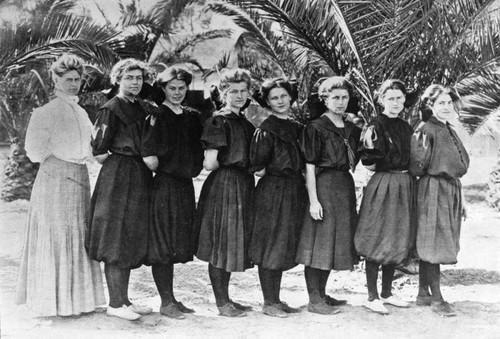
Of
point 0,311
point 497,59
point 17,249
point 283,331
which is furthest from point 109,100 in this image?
point 497,59

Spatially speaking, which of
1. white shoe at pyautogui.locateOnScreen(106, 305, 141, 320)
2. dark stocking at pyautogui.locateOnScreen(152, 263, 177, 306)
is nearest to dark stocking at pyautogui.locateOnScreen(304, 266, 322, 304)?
dark stocking at pyautogui.locateOnScreen(152, 263, 177, 306)

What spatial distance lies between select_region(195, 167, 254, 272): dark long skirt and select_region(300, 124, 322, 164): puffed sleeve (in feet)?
1.60

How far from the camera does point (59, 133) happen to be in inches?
165

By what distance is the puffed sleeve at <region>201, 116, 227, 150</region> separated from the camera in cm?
420

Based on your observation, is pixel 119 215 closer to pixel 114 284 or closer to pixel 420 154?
pixel 114 284

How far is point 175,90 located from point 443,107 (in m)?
2.09

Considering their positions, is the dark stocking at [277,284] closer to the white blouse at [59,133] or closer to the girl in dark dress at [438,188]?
the girl in dark dress at [438,188]

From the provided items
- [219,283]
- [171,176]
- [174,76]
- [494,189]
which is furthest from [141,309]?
[494,189]

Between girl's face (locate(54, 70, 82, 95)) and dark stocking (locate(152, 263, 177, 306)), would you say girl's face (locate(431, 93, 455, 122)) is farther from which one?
girl's face (locate(54, 70, 82, 95))

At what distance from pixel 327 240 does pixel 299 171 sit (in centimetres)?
56

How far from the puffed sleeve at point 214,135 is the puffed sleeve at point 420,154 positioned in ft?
4.86

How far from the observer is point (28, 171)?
6.66 metres

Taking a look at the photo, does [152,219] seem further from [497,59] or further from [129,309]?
[497,59]

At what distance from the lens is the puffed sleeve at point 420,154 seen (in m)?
4.43
